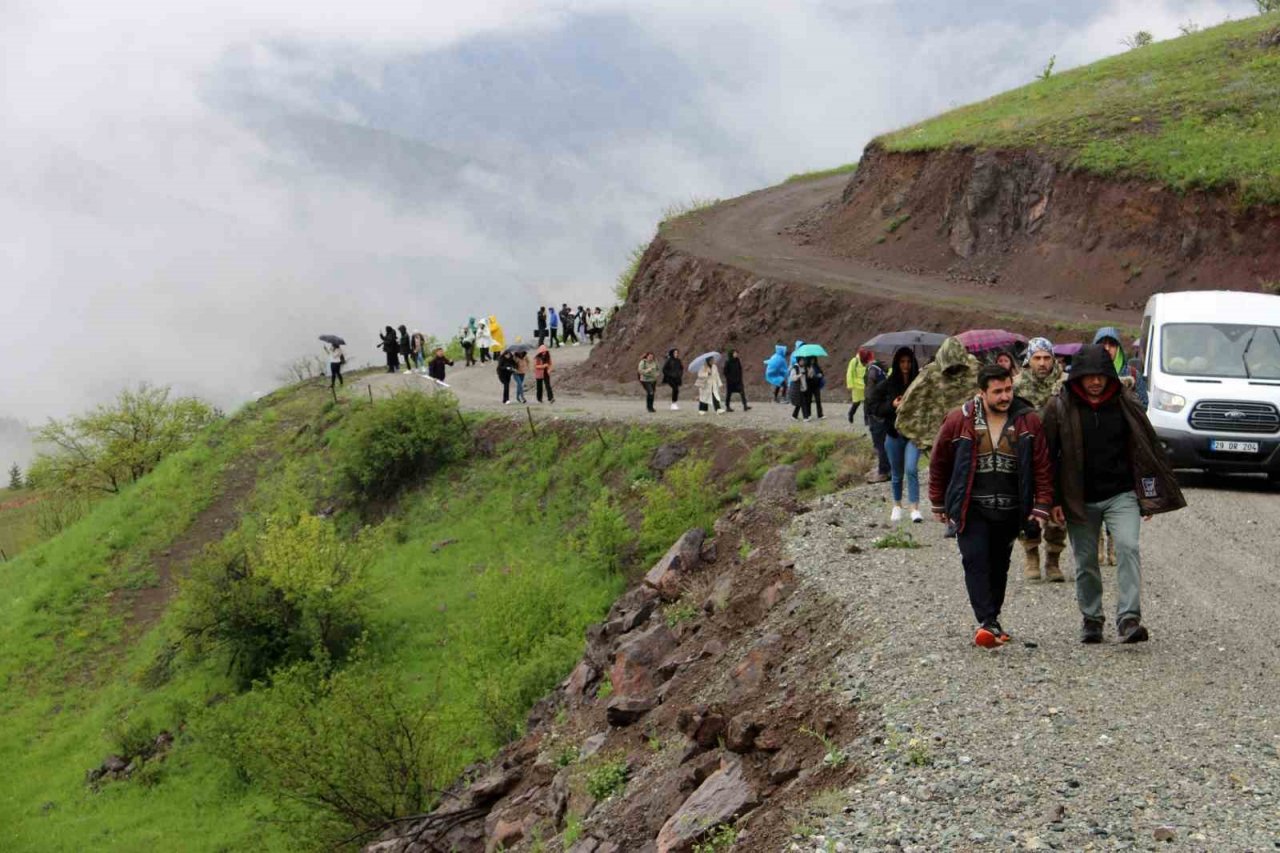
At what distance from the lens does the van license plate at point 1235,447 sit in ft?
60.1

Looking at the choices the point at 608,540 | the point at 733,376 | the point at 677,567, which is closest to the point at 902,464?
the point at 677,567

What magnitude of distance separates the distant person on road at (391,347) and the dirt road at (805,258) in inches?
443

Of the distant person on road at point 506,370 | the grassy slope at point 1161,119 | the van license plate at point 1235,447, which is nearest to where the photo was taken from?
the van license plate at point 1235,447

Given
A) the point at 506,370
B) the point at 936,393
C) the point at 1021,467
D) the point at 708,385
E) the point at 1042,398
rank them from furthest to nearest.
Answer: the point at 506,370 → the point at 708,385 → the point at 936,393 → the point at 1042,398 → the point at 1021,467

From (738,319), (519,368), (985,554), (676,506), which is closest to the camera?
(985,554)

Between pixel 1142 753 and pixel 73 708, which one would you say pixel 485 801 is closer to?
pixel 1142 753

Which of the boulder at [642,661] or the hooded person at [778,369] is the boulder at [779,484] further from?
the hooded person at [778,369]

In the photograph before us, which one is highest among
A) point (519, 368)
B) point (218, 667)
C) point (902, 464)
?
point (519, 368)

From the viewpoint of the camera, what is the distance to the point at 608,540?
30500 millimetres

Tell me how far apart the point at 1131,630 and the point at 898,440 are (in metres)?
6.41

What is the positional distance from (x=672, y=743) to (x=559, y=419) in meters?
26.2

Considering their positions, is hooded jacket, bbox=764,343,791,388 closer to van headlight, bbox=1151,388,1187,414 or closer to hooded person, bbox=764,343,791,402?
hooded person, bbox=764,343,791,402

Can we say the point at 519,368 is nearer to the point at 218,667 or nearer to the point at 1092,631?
the point at 218,667

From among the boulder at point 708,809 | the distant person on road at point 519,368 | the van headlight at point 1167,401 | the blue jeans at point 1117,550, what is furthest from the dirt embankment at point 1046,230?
the boulder at point 708,809
